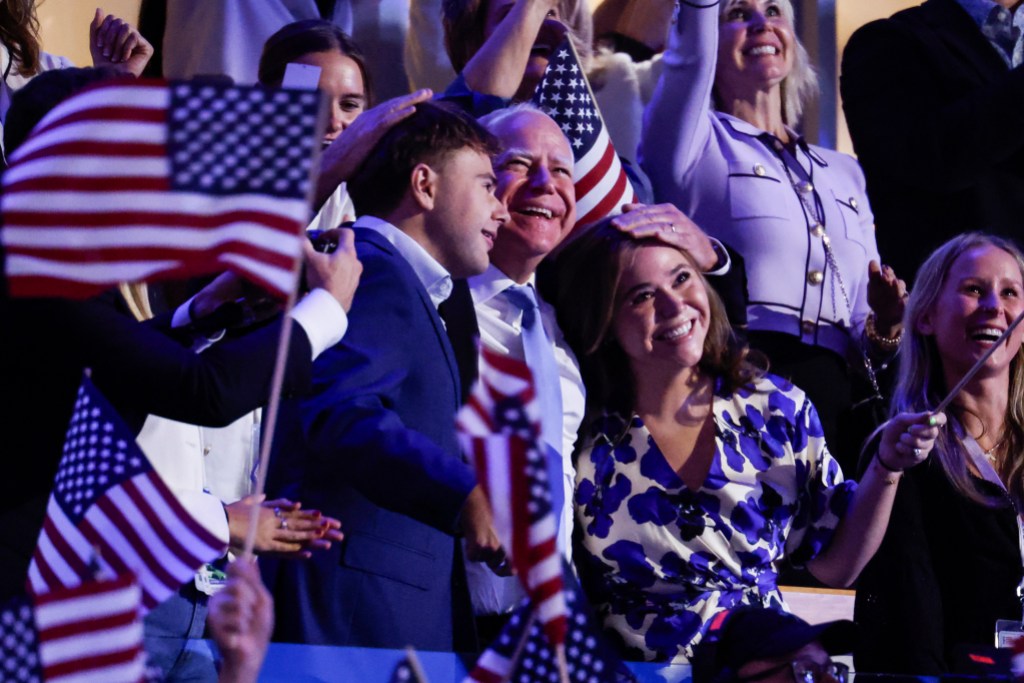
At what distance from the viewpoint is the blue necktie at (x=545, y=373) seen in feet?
8.68

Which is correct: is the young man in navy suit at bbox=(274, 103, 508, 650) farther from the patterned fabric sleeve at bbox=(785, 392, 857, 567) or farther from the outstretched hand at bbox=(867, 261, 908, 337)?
the outstretched hand at bbox=(867, 261, 908, 337)

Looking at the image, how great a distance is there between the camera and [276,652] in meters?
2.05

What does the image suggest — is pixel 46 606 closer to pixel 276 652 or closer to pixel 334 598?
pixel 276 652

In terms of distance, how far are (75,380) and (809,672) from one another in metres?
1.06

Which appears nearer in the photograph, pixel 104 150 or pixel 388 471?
pixel 104 150

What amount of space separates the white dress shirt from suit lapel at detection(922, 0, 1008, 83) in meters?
1.49

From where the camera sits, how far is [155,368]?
2.06 meters

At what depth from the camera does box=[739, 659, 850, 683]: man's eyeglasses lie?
2.18m

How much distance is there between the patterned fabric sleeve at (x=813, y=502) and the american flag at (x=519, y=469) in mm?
1227

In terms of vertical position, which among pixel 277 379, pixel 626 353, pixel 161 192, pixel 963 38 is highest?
pixel 161 192

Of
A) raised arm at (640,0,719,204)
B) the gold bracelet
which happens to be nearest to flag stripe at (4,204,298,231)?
raised arm at (640,0,719,204)

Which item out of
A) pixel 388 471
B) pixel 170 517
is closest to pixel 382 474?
pixel 388 471

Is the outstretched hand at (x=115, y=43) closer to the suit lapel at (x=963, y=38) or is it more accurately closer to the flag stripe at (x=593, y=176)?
the flag stripe at (x=593, y=176)

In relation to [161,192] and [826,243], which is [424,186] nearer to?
[161,192]
